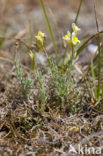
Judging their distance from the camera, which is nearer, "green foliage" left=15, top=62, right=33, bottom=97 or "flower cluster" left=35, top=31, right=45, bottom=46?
"flower cluster" left=35, top=31, right=45, bottom=46

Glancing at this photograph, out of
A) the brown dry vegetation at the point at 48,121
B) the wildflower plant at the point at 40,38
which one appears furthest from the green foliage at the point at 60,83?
the wildflower plant at the point at 40,38

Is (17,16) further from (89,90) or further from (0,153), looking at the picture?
(0,153)

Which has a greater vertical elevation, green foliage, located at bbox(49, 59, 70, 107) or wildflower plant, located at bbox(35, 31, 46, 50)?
wildflower plant, located at bbox(35, 31, 46, 50)

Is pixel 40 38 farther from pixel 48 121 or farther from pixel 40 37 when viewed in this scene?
pixel 48 121

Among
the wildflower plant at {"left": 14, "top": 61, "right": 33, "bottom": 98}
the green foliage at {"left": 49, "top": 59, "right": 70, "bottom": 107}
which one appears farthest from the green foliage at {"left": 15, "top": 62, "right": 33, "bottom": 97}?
the green foliage at {"left": 49, "top": 59, "right": 70, "bottom": 107}

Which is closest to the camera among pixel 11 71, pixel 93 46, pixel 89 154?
pixel 89 154

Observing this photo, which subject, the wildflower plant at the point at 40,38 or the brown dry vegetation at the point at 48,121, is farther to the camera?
the wildflower plant at the point at 40,38

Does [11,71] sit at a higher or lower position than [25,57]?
lower

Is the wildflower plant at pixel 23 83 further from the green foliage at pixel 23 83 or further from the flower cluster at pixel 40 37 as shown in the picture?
the flower cluster at pixel 40 37

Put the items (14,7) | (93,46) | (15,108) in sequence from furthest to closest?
(14,7)
(93,46)
(15,108)

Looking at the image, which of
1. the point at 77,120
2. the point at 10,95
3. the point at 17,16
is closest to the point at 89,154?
the point at 77,120

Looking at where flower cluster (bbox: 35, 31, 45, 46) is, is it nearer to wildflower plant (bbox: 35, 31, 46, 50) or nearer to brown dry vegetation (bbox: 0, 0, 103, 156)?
wildflower plant (bbox: 35, 31, 46, 50)
